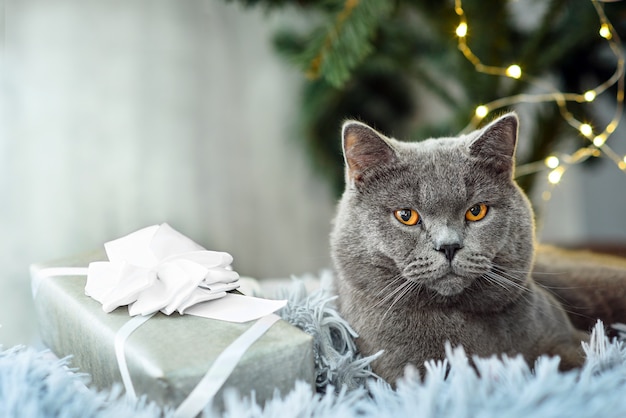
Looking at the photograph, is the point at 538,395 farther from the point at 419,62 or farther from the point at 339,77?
the point at 419,62

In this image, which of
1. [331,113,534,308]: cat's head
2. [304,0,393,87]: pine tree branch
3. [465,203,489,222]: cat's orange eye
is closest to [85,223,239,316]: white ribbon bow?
[331,113,534,308]: cat's head

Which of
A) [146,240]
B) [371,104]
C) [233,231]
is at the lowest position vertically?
[233,231]

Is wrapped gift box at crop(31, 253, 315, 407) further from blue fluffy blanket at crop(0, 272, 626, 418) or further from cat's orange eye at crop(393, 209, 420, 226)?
cat's orange eye at crop(393, 209, 420, 226)

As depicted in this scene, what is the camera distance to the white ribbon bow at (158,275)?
2.24ft

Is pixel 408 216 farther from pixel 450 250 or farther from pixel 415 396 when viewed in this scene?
pixel 415 396

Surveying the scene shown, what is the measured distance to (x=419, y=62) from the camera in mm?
1756

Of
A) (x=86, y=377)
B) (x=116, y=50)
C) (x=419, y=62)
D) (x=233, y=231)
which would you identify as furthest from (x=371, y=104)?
(x=86, y=377)

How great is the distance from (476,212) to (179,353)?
A: 15.1 inches

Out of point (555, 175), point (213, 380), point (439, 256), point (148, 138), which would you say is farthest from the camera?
point (148, 138)

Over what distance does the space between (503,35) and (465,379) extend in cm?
109

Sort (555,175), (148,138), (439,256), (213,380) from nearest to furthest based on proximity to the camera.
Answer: (213,380)
(439,256)
(555,175)
(148,138)

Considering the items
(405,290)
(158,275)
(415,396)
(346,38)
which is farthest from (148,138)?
(415,396)

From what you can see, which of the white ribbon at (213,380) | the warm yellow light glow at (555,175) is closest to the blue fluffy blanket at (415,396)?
the white ribbon at (213,380)

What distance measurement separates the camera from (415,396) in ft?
1.93
